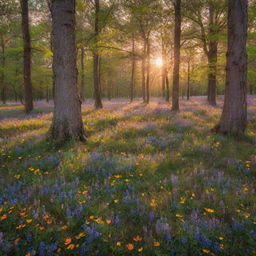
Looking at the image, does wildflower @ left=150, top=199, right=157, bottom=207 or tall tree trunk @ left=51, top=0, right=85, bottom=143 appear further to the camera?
tall tree trunk @ left=51, top=0, right=85, bottom=143

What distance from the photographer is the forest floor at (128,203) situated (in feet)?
8.06

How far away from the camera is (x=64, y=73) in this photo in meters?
6.45

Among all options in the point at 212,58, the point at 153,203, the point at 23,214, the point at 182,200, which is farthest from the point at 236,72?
the point at 212,58

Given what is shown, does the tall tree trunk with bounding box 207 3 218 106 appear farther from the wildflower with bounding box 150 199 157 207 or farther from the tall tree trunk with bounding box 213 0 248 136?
the wildflower with bounding box 150 199 157 207

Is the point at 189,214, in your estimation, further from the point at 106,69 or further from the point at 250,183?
the point at 106,69

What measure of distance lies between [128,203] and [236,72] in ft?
21.9

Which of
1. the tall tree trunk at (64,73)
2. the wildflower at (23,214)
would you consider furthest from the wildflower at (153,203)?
the tall tree trunk at (64,73)

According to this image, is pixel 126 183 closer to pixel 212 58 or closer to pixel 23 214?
pixel 23 214

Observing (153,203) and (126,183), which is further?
(126,183)

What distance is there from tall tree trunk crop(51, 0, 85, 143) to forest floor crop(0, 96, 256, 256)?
0.85 meters

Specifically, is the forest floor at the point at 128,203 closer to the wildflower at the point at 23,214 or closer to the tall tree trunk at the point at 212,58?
the wildflower at the point at 23,214

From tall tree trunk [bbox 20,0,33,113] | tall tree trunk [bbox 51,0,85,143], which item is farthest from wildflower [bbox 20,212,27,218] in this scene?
tall tree trunk [bbox 20,0,33,113]

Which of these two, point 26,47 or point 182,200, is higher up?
point 26,47

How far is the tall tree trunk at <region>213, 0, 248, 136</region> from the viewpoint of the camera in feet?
23.6
